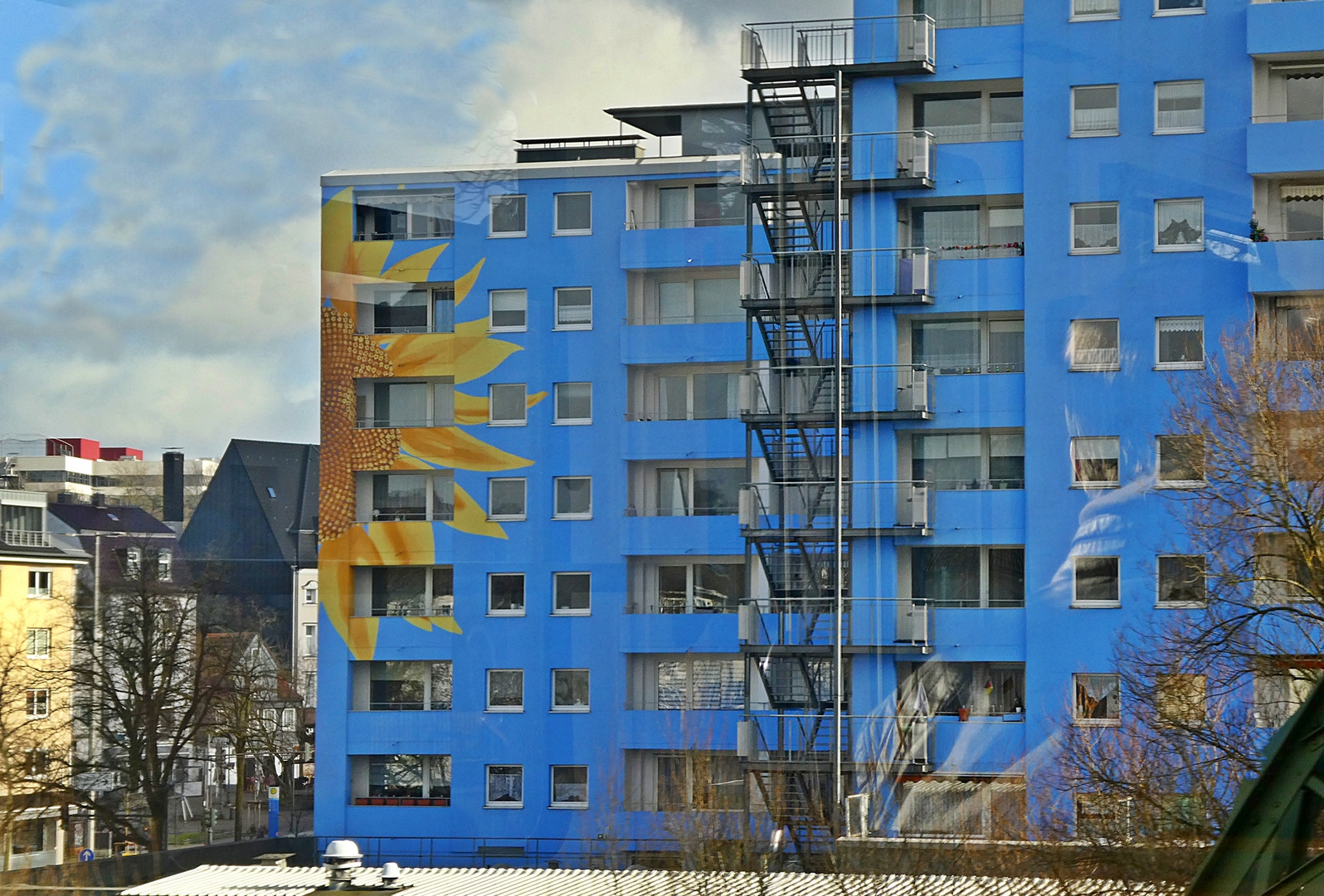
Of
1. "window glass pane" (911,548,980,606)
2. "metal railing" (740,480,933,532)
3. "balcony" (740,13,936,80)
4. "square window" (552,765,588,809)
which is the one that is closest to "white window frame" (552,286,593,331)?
"metal railing" (740,480,933,532)

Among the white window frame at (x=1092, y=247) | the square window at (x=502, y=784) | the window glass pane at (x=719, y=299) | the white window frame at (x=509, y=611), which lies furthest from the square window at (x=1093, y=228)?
the square window at (x=502, y=784)

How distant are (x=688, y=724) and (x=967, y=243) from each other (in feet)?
4.31

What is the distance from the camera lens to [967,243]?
12.2 feet

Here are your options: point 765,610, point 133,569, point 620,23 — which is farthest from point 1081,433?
point 133,569

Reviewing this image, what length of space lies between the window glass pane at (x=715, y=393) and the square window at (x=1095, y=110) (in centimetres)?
97

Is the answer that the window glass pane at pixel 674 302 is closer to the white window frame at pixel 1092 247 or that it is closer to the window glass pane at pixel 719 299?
the window glass pane at pixel 719 299

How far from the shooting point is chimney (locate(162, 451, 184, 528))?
14.8 feet

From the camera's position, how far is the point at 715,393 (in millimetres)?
3820

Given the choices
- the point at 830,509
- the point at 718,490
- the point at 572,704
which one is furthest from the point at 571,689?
the point at 830,509

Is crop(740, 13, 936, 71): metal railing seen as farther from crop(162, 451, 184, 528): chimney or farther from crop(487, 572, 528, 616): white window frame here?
crop(162, 451, 184, 528): chimney

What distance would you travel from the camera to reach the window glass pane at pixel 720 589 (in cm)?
379

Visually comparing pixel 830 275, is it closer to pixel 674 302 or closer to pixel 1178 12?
pixel 674 302

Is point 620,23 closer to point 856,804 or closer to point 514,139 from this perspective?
point 514,139

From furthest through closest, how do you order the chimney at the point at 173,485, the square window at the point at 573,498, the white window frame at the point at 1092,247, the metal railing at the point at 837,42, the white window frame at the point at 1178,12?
the chimney at the point at 173,485 < the square window at the point at 573,498 < the metal railing at the point at 837,42 < the white window frame at the point at 1092,247 < the white window frame at the point at 1178,12
